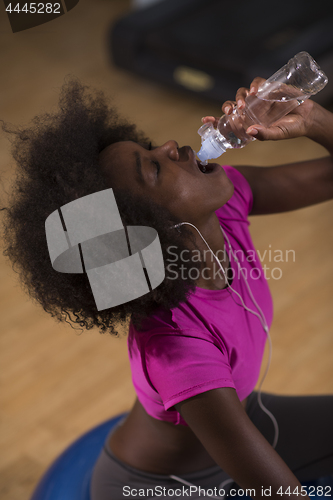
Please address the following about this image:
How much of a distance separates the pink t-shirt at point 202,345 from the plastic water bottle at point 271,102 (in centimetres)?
21

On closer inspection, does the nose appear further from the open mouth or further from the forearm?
the forearm

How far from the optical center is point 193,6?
3.73m

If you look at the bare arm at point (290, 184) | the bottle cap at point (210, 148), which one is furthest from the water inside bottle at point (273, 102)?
the bare arm at point (290, 184)

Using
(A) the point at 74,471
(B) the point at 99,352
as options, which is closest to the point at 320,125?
(A) the point at 74,471

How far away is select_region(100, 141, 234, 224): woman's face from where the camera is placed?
108 cm

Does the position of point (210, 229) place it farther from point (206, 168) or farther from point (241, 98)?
point (241, 98)

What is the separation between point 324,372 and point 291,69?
131cm

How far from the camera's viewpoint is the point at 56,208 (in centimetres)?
106

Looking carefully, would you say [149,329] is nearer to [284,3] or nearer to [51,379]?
[51,379]

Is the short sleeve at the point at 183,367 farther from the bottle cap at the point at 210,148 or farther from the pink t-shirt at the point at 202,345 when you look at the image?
the bottle cap at the point at 210,148

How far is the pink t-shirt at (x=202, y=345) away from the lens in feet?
3.41
